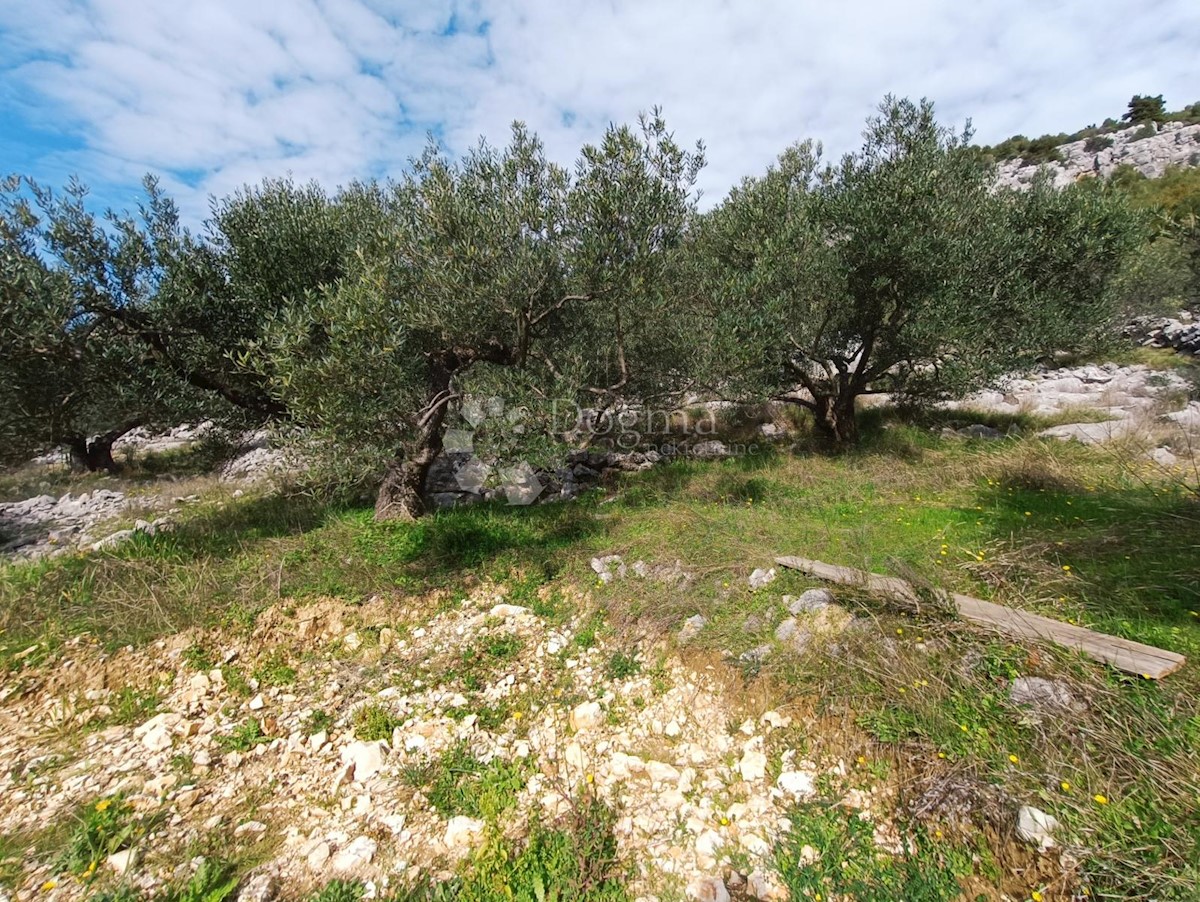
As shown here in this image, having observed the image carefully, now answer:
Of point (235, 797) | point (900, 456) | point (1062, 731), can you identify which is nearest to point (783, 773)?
point (1062, 731)

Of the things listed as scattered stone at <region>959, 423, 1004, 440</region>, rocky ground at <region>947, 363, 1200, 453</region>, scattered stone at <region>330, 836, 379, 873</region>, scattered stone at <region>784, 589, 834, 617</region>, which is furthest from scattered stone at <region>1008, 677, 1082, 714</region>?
scattered stone at <region>959, 423, 1004, 440</region>

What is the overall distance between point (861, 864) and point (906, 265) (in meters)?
11.7

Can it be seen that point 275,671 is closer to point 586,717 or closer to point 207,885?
point 207,885

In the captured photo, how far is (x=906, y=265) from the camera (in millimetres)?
11219

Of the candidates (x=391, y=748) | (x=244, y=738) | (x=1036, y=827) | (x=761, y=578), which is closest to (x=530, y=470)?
(x=761, y=578)

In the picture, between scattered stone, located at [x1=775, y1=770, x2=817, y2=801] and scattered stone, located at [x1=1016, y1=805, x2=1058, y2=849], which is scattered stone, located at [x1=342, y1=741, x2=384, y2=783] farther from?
scattered stone, located at [x1=1016, y1=805, x2=1058, y2=849]

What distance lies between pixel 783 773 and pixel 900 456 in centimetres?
1055

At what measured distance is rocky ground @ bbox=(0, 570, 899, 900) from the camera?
395cm

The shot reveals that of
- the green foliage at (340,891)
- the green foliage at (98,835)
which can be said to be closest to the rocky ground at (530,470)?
the green foliage at (98,835)

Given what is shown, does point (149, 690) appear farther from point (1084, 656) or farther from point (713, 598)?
point (1084, 656)

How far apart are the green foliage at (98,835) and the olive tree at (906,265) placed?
31.4ft

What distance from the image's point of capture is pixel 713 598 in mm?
6844

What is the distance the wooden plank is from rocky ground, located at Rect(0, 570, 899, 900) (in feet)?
2.31

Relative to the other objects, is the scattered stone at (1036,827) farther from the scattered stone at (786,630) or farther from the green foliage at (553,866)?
the green foliage at (553,866)
